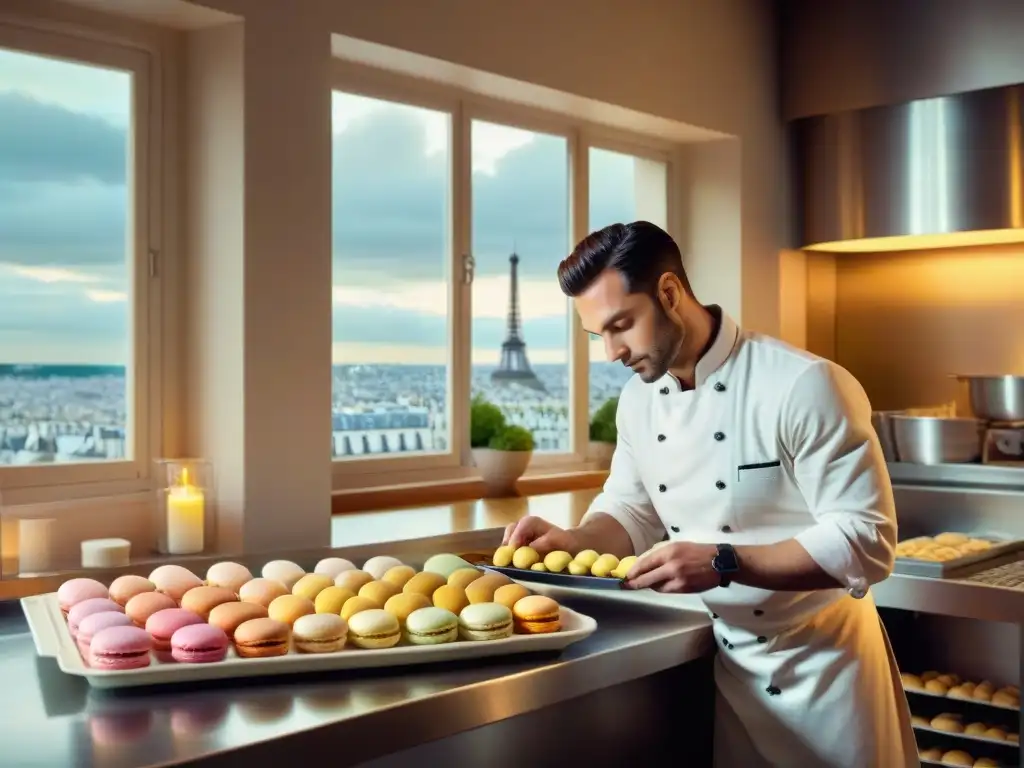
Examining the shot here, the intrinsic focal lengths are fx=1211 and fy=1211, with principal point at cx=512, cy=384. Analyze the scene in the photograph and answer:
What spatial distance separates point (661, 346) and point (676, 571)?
0.39 meters

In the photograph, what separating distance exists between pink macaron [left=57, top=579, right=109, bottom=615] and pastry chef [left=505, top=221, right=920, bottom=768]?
661 mm

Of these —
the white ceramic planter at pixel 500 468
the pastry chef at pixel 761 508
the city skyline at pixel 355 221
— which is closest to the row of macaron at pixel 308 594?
the pastry chef at pixel 761 508

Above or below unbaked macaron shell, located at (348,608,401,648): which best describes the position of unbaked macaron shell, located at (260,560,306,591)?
above

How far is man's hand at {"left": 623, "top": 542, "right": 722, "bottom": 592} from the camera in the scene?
68.2 inches

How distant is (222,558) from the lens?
95.7 inches

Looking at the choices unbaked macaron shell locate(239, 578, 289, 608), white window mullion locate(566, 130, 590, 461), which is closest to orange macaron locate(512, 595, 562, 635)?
unbaked macaron shell locate(239, 578, 289, 608)

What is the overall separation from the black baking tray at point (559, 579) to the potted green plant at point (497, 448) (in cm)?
145

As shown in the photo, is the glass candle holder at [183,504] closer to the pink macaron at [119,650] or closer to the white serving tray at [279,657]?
the white serving tray at [279,657]

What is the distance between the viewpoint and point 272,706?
1.45 meters

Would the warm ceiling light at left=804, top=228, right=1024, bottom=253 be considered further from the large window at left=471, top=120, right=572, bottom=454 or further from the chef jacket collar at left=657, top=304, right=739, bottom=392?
the chef jacket collar at left=657, top=304, right=739, bottom=392

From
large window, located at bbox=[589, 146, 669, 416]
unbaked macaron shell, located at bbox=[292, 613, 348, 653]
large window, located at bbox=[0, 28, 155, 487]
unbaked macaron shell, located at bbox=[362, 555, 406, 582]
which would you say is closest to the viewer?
unbaked macaron shell, located at bbox=[292, 613, 348, 653]

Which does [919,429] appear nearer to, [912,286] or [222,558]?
[912,286]

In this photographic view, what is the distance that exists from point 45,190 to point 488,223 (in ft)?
4.63

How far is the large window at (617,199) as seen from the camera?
3977mm
